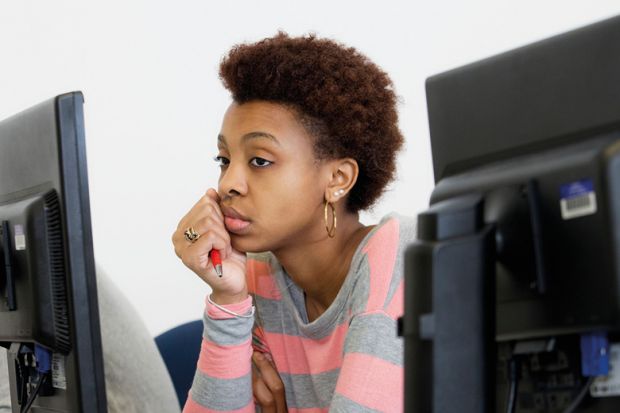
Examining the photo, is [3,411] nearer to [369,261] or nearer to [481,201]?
[369,261]

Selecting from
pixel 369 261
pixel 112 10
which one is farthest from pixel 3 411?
pixel 112 10

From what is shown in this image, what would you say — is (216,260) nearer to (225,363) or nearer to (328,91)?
(225,363)

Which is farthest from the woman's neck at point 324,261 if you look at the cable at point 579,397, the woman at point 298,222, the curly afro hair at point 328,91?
the cable at point 579,397

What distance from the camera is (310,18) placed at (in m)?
2.87

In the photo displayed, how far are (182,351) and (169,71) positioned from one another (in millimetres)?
1105

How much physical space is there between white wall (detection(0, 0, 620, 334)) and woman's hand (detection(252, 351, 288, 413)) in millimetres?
1319

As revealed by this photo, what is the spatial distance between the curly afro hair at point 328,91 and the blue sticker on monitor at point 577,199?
743 mm

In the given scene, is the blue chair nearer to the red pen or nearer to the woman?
the woman

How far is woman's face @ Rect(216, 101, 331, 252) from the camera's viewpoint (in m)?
1.37

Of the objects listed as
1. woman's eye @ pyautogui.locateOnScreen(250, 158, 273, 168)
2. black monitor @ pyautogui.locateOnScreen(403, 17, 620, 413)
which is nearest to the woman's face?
woman's eye @ pyautogui.locateOnScreen(250, 158, 273, 168)

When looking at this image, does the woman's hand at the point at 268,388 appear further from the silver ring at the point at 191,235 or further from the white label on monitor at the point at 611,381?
the white label on monitor at the point at 611,381

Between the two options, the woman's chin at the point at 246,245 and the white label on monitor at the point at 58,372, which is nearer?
the white label on monitor at the point at 58,372

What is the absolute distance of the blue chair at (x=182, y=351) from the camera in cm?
203

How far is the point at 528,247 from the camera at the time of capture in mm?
717
